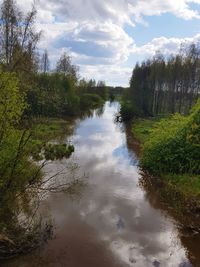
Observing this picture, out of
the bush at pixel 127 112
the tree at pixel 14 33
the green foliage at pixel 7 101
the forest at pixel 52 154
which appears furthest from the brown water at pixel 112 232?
the bush at pixel 127 112

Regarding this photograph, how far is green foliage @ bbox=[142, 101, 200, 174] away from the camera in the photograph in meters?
21.8

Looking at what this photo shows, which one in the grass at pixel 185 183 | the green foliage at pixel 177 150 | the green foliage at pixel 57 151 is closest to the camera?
the grass at pixel 185 183

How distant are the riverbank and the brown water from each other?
61 centimetres

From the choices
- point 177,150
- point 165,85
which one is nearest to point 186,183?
point 177,150

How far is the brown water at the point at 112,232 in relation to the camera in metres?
12.0

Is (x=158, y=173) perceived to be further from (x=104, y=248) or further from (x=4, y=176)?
(x=4, y=176)

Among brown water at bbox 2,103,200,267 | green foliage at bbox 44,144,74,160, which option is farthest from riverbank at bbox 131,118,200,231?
green foliage at bbox 44,144,74,160

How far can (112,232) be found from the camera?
46.5 ft

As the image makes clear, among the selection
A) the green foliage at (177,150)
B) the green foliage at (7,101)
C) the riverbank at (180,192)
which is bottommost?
the riverbank at (180,192)

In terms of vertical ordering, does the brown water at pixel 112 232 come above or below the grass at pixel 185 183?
below

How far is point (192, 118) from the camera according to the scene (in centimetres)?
2300

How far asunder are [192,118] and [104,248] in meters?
12.5

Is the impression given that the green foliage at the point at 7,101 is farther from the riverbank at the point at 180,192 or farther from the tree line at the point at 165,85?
the tree line at the point at 165,85

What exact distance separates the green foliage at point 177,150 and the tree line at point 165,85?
31398 millimetres
